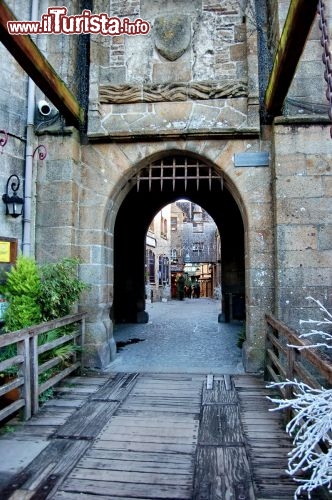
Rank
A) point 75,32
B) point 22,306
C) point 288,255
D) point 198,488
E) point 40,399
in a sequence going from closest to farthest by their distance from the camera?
1. point 198,488
2. point 40,399
3. point 22,306
4. point 288,255
5. point 75,32

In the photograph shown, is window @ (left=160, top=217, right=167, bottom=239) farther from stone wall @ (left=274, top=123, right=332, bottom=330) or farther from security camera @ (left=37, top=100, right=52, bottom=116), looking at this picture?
stone wall @ (left=274, top=123, right=332, bottom=330)

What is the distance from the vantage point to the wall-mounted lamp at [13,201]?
4.56m

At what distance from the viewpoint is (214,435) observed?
9.45ft

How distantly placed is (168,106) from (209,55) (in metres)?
0.86

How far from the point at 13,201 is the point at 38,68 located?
5.29 feet

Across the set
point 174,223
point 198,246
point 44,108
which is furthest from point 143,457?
point 174,223

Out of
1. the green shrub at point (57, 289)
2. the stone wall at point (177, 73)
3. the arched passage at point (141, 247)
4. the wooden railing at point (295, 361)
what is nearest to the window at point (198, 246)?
the arched passage at point (141, 247)

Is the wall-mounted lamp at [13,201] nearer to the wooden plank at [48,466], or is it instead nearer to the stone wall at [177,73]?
the stone wall at [177,73]

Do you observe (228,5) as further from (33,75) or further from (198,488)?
(198,488)

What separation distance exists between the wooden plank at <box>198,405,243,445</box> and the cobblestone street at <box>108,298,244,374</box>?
1.20 meters

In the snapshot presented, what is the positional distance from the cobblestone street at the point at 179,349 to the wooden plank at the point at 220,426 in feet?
3.92

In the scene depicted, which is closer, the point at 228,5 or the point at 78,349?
the point at 78,349

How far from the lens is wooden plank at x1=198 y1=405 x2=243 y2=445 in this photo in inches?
110

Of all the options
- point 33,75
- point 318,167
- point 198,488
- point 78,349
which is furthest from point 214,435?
point 33,75
